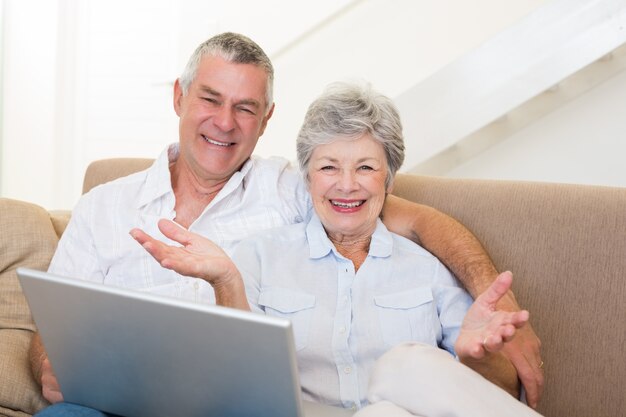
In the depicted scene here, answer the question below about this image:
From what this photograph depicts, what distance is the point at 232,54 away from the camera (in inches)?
75.2

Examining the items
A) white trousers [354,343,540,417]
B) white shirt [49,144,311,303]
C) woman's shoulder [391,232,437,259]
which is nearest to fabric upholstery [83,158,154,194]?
white shirt [49,144,311,303]

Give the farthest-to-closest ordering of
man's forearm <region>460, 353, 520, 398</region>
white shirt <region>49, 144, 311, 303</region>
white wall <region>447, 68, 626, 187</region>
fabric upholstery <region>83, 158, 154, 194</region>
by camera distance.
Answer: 1. white wall <region>447, 68, 626, 187</region>
2. fabric upholstery <region>83, 158, 154, 194</region>
3. white shirt <region>49, 144, 311, 303</region>
4. man's forearm <region>460, 353, 520, 398</region>

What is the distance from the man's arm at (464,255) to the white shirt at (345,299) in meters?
0.04

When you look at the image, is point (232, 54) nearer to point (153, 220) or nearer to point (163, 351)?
point (153, 220)

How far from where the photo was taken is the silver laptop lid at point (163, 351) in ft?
3.29

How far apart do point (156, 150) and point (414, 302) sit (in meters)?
3.07

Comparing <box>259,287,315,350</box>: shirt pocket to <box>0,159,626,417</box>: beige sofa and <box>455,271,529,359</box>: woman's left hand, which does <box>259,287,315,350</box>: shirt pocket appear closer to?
<box>455,271,529,359</box>: woman's left hand

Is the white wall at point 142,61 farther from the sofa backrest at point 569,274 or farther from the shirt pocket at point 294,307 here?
the shirt pocket at point 294,307

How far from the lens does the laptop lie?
100 cm

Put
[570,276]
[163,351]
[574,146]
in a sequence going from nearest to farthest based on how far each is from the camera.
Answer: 1. [163,351]
2. [570,276]
3. [574,146]

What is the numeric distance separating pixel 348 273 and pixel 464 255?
0.25m

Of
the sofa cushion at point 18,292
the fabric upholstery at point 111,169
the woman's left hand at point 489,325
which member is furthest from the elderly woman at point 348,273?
the fabric upholstery at point 111,169

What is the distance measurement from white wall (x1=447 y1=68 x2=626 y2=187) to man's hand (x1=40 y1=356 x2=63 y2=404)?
2423 mm

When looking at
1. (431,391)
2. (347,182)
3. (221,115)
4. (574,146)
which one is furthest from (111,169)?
(574,146)
